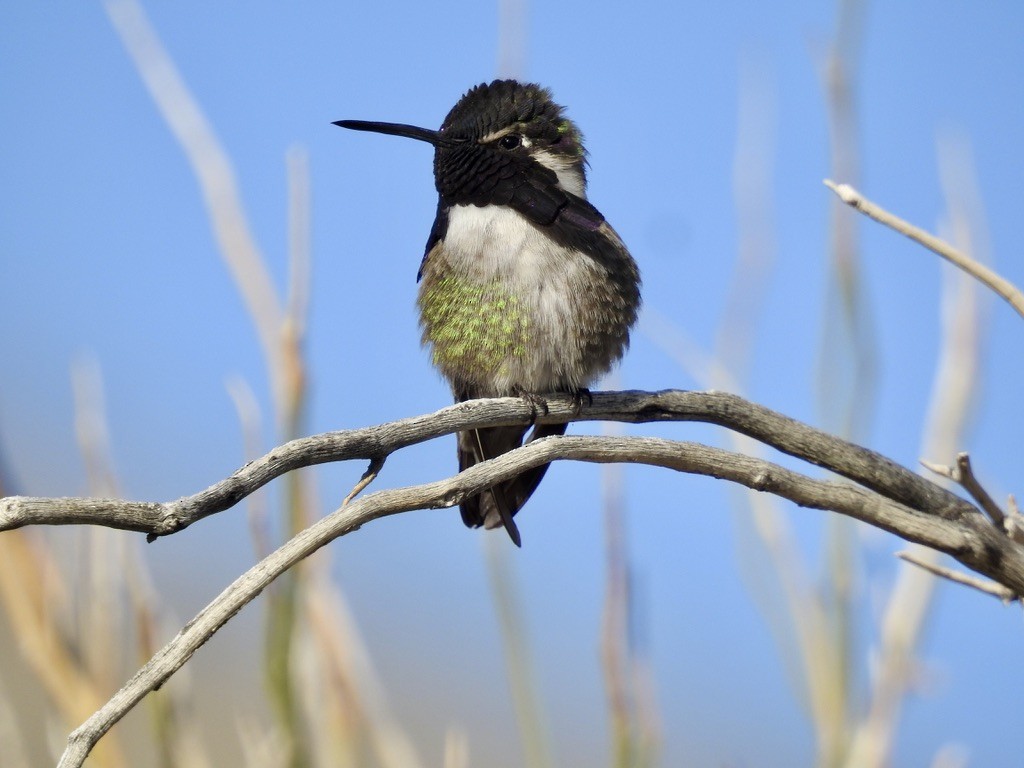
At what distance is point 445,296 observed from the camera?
Result: 9.56ft

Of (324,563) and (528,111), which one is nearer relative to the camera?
(324,563)

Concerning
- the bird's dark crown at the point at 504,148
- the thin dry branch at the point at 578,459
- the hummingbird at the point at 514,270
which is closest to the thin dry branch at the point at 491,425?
the thin dry branch at the point at 578,459

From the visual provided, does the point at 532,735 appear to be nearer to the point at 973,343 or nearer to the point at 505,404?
the point at 505,404

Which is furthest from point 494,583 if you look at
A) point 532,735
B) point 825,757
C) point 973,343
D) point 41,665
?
point 973,343

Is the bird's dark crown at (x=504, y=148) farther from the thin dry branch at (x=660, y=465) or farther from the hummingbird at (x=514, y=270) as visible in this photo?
the thin dry branch at (x=660, y=465)

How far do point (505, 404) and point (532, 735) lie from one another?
80 cm

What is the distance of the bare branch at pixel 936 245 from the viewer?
5.51ft

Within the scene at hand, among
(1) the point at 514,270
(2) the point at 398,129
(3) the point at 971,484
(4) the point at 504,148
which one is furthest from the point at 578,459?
(2) the point at 398,129

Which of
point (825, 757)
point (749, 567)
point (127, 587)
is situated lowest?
point (825, 757)

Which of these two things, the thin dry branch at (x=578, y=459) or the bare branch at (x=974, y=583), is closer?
the thin dry branch at (x=578, y=459)

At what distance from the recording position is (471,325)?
9.30 feet

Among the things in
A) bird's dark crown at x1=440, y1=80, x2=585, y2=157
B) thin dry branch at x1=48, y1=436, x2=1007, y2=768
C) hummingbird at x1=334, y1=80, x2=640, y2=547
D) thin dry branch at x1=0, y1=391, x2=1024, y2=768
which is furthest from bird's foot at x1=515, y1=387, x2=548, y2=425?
bird's dark crown at x1=440, y1=80, x2=585, y2=157

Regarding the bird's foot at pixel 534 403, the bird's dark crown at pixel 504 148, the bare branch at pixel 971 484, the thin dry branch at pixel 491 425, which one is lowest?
the bare branch at pixel 971 484

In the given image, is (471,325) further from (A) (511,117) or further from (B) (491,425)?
(B) (491,425)
